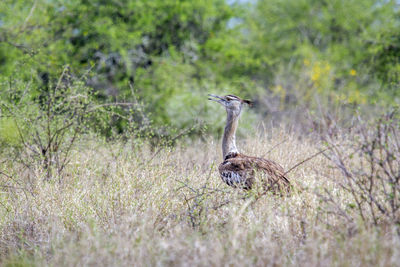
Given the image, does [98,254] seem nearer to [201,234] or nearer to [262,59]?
[201,234]

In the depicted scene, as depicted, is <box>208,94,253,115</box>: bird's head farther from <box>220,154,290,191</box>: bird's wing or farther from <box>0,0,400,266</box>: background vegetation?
<box>220,154,290,191</box>: bird's wing

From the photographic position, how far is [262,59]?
691 inches

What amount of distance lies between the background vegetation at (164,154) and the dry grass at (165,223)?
2 cm

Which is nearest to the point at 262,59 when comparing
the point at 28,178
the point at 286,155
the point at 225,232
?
the point at 286,155

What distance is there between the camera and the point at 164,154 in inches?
229

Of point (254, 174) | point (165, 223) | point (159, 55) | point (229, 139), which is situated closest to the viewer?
point (165, 223)

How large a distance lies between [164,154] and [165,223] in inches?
75.2

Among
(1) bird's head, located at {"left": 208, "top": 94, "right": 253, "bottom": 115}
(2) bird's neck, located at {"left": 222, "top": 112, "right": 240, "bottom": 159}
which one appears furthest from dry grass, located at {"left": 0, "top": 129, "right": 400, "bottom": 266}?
(1) bird's head, located at {"left": 208, "top": 94, "right": 253, "bottom": 115}

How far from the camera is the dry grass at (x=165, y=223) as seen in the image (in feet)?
10.2

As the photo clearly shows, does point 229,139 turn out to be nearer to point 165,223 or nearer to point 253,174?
point 253,174

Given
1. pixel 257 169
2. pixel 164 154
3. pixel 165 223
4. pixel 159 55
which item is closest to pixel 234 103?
pixel 164 154

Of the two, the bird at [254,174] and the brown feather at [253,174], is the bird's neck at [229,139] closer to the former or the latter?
the bird at [254,174]

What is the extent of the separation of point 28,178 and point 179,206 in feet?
7.30

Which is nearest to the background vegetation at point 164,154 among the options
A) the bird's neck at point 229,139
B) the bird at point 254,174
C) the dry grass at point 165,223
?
the dry grass at point 165,223
